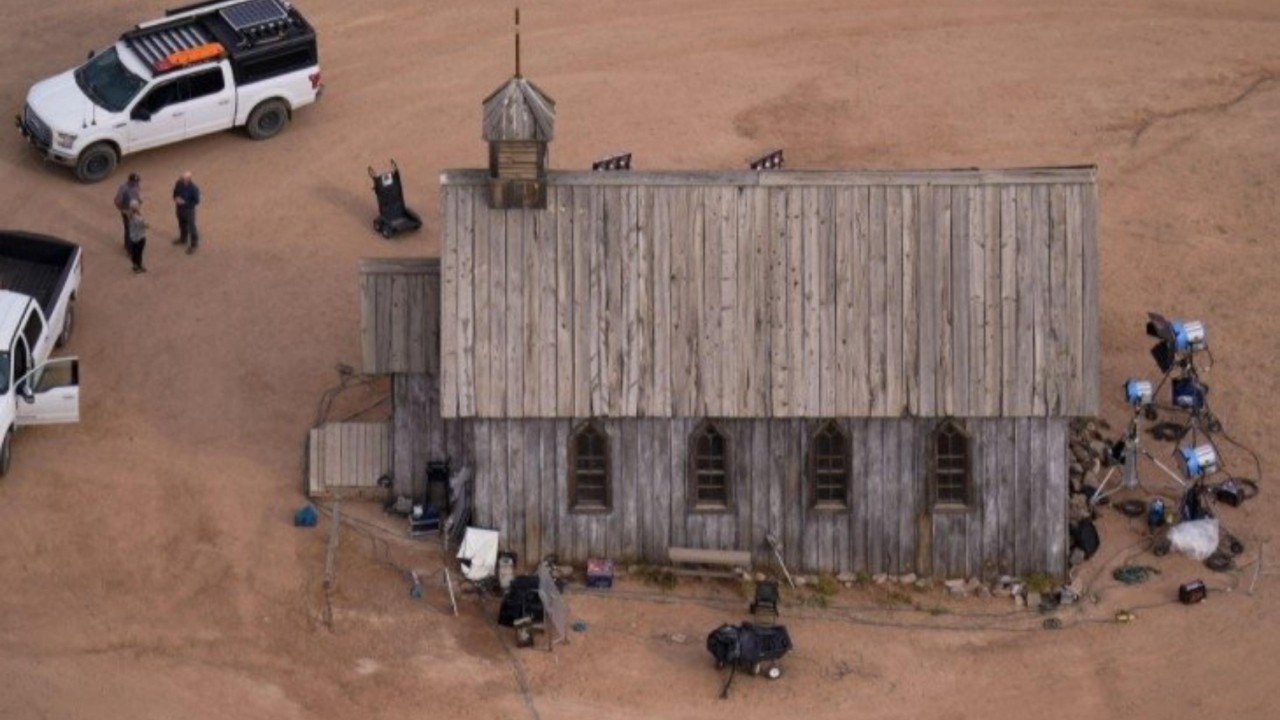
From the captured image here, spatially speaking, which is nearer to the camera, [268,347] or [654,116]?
[268,347]

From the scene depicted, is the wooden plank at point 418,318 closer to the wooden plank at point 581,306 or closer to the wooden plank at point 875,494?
the wooden plank at point 581,306

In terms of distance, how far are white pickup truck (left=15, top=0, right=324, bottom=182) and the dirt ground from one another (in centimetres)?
78

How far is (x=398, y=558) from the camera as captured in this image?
184 ft

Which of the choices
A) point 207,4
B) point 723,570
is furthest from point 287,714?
point 207,4

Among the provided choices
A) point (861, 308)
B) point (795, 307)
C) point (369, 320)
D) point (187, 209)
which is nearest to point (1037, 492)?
point (861, 308)

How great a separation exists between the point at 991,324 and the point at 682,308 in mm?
5354

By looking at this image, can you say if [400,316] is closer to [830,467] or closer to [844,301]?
[844,301]

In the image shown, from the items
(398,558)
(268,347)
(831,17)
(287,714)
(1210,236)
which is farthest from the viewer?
(831,17)

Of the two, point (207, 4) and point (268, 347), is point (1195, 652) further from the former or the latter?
point (207, 4)

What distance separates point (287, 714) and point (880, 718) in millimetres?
9821

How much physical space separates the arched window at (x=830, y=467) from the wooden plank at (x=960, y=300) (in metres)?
2.11

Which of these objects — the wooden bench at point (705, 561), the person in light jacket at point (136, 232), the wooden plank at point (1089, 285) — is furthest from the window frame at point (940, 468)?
the person in light jacket at point (136, 232)

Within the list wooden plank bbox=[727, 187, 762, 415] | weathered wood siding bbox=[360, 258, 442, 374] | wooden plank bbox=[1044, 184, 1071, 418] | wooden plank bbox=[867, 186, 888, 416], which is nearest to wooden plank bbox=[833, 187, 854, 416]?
wooden plank bbox=[867, 186, 888, 416]

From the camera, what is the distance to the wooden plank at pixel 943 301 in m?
55.1
